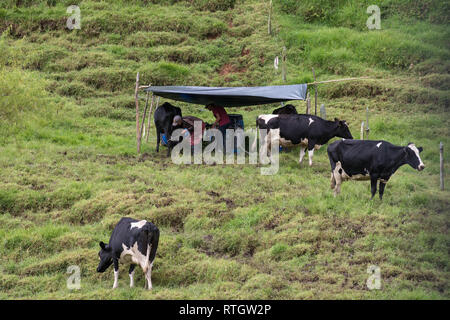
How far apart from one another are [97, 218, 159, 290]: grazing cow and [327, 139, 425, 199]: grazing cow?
4.78m

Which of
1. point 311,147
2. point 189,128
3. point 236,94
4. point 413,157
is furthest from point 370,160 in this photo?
point 189,128

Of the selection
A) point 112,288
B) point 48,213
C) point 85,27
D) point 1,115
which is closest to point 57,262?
point 112,288

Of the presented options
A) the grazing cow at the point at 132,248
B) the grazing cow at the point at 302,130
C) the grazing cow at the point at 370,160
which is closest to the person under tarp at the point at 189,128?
the grazing cow at the point at 302,130

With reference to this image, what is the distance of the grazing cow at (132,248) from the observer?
8.53m

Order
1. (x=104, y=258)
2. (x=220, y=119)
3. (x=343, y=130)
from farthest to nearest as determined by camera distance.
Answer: (x=220, y=119) < (x=343, y=130) < (x=104, y=258)

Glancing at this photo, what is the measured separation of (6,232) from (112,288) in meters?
3.27

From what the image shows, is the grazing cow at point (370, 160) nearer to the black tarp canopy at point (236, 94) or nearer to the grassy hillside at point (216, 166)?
the grassy hillside at point (216, 166)

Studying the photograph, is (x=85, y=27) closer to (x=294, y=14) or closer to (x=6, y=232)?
(x=294, y=14)

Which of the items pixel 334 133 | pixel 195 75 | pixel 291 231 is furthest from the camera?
pixel 195 75

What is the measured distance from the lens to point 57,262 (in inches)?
377

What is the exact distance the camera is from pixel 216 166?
14.9m

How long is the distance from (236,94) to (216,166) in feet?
6.32

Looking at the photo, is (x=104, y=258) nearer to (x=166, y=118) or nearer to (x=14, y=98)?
(x=14, y=98)

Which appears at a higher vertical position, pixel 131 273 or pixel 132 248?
pixel 132 248
